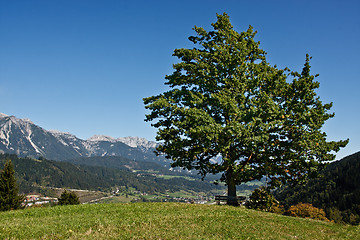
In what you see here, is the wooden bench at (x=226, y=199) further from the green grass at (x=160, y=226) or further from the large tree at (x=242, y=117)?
the green grass at (x=160, y=226)

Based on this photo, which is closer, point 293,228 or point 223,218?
point 293,228

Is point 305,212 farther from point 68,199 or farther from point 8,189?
point 68,199

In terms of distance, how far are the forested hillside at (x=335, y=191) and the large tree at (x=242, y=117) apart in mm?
130614

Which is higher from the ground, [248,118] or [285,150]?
[248,118]

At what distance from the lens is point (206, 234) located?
13844 millimetres

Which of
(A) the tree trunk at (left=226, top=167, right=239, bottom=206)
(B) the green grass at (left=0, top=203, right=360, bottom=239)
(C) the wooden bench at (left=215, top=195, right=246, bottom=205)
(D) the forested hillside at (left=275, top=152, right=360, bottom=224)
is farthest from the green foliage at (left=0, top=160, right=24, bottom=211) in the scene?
(D) the forested hillside at (left=275, top=152, right=360, bottom=224)

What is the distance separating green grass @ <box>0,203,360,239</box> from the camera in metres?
13.1

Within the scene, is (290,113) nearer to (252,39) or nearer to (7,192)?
(252,39)

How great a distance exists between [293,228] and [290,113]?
1055 centimetres

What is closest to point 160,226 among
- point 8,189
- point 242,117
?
point 242,117

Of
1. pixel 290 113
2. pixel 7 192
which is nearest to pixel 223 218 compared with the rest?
pixel 290 113

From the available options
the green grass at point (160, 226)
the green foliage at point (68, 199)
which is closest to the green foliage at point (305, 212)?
the green grass at point (160, 226)

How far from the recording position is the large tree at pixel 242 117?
23047 millimetres

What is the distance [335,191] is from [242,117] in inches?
6229
